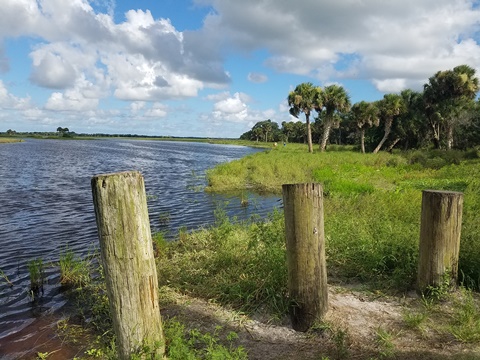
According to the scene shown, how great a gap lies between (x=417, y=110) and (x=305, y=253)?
44.9 m

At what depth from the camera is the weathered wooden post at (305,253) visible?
429 cm

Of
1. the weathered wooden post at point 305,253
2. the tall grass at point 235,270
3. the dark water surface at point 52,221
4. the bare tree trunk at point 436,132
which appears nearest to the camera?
the weathered wooden post at point 305,253

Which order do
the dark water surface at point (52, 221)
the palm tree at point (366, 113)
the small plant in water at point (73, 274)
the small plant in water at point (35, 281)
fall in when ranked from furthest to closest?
the palm tree at point (366, 113), the small plant in water at point (73, 274), the small plant in water at point (35, 281), the dark water surface at point (52, 221)

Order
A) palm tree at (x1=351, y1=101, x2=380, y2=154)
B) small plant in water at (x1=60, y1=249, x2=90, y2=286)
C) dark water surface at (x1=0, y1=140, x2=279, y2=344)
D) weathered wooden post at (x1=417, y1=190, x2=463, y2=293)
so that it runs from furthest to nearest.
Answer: palm tree at (x1=351, y1=101, x2=380, y2=154) → small plant in water at (x1=60, y1=249, x2=90, y2=286) → dark water surface at (x1=0, y1=140, x2=279, y2=344) → weathered wooden post at (x1=417, y1=190, x2=463, y2=293)

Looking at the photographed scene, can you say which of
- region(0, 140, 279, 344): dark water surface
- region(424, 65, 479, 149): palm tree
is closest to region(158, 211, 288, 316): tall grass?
region(0, 140, 279, 344): dark water surface

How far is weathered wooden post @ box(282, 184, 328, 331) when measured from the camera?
169 inches

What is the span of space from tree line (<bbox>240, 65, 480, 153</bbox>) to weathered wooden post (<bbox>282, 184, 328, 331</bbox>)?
37.9m

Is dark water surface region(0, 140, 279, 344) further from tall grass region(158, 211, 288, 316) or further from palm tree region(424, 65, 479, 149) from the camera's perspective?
palm tree region(424, 65, 479, 149)

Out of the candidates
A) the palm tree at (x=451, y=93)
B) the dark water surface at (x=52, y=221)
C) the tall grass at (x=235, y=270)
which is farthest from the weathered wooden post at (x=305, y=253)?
the palm tree at (x=451, y=93)

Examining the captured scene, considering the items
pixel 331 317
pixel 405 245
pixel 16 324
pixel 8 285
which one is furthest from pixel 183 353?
pixel 8 285

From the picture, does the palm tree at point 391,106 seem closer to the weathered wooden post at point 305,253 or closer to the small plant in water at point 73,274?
the small plant in water at point 73,274

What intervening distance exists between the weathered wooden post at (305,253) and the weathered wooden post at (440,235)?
152cm

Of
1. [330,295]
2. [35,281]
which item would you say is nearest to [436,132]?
[330,295]

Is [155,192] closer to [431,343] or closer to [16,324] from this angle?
[16,324]
